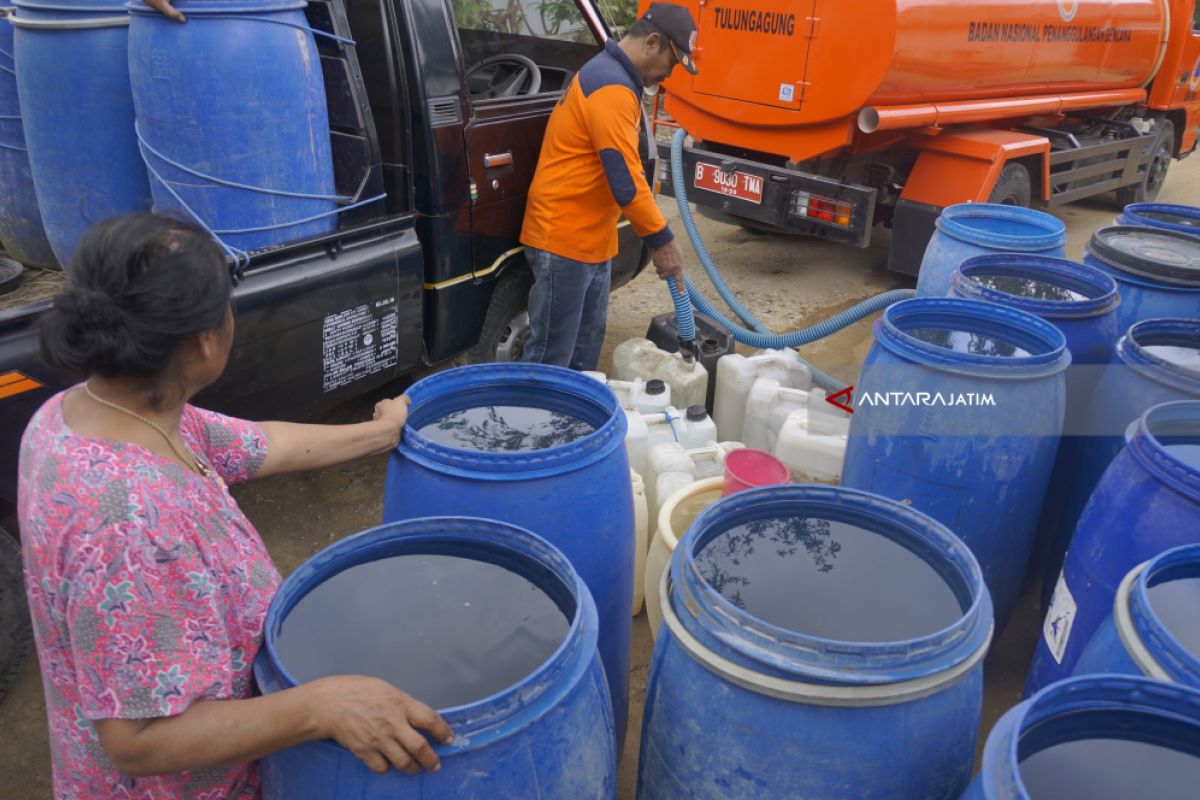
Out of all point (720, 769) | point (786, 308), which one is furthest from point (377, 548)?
point (786, 308)

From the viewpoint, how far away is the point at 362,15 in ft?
11.0

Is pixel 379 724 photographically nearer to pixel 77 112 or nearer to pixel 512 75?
pixel 77 112

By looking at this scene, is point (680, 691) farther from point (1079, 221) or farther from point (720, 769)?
point (1079, 221)

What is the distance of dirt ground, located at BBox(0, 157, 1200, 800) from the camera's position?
8.80 feet

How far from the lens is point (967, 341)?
100 inches

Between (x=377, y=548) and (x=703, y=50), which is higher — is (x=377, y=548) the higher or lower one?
the lower one

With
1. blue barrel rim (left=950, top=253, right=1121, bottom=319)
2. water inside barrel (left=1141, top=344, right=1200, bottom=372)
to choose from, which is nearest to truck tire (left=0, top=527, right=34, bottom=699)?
blue barrel rim (left=950, top=253, right=1121, bottom=319)

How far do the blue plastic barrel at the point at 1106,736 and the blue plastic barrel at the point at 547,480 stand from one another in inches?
37.0

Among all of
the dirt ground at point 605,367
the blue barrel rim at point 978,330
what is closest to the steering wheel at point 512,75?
the dirt ground at point 605,367

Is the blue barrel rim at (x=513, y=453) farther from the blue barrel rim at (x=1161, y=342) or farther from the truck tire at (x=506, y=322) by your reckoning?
the truck tire at (x=506, y=322)

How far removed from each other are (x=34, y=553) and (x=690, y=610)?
97 centimetres

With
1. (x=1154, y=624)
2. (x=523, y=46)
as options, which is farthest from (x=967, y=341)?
(x=523, y=46)

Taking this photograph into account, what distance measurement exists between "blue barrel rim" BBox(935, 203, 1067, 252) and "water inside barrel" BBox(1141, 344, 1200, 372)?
82 cm

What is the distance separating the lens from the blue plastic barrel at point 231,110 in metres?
2.62
